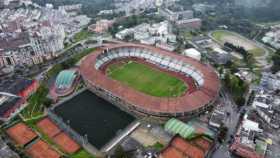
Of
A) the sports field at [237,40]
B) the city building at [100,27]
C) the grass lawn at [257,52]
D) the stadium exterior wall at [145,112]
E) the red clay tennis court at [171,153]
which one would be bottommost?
the red clay tennis court at [171,153]

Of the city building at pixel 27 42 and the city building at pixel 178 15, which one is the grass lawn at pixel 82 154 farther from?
the city building at pixel 178 15

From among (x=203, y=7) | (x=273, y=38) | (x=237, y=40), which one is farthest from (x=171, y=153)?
(x=203, y=7)

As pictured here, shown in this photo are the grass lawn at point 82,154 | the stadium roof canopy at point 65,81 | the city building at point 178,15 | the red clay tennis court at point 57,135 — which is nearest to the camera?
the grass lawn at point 82,154

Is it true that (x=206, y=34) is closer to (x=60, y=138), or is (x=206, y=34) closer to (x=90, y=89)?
(x=90, y=89)

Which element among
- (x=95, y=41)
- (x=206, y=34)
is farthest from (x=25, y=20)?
(x=206, y=34)

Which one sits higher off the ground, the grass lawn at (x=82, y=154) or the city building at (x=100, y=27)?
the city building at (x=100, y=27)

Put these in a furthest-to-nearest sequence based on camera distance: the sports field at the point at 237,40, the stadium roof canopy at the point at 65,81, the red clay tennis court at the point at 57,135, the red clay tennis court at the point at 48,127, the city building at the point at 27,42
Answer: the sports field at the point at 237,40 < the city building at the point at 27,42 < the stadium roof canopy at the point at 65,81 < the red clay tennis court at the point at 48,127 < the red clay tennis court at the point at 57,135

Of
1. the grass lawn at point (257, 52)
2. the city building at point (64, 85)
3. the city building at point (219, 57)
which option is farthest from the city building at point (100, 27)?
the grass lawn at point (257, 52)
